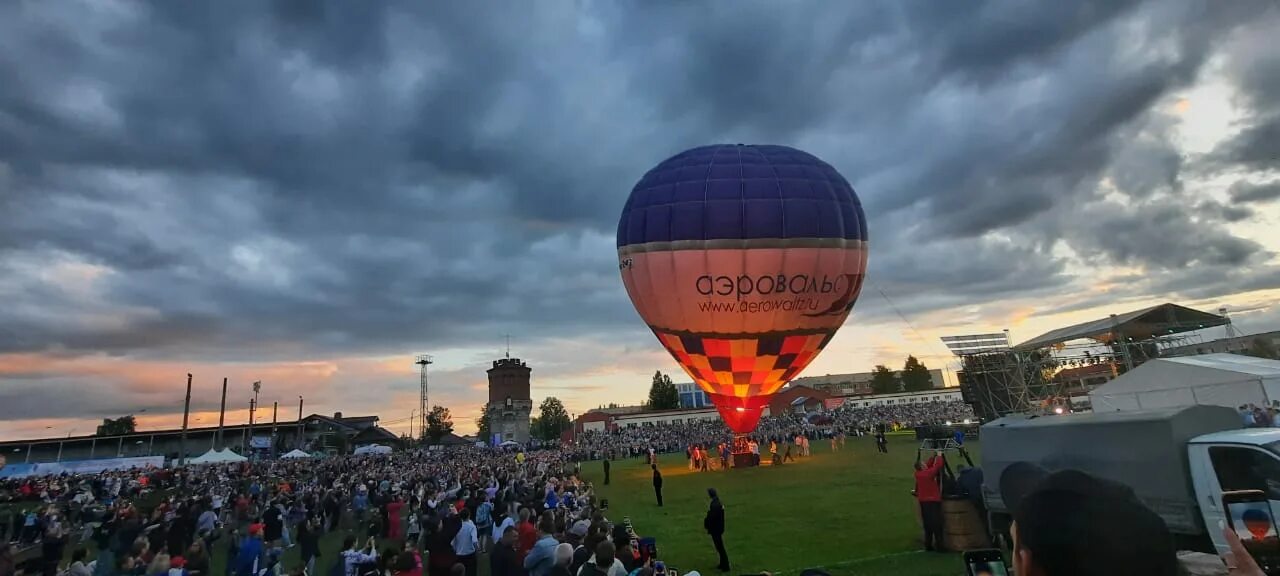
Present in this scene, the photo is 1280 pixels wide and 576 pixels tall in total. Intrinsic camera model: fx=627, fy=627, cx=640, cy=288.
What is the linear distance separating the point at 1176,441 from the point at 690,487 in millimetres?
16477

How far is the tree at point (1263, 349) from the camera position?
5712 cm

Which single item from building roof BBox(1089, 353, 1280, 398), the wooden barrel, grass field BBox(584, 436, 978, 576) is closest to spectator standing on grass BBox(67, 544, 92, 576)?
grass field BBox(584, 436, 978, 576)

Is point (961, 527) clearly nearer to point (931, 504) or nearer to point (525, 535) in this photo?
point (931, 504)

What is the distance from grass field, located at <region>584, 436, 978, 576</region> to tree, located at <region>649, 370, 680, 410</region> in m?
98.0

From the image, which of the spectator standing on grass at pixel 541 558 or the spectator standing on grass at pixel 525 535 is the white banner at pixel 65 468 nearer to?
the spectator standing on grass at pixel 525 535

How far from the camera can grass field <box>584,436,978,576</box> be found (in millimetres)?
10805

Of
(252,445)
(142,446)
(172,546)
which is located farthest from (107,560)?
(142,446)

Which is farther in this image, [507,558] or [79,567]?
[79,567]

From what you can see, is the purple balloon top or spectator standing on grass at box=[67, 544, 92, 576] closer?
spectator standing on grass at box=[67, 544, 92, 576]

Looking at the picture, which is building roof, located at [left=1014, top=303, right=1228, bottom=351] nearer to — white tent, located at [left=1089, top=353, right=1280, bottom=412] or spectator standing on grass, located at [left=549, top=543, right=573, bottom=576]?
white tent, located at [left=1089, top=353, right=1280, bottom=412]

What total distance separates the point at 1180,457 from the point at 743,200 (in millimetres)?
15400

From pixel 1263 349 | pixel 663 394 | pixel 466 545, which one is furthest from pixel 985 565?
pixel 663 394

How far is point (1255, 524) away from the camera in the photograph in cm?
368

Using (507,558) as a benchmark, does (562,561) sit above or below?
above
